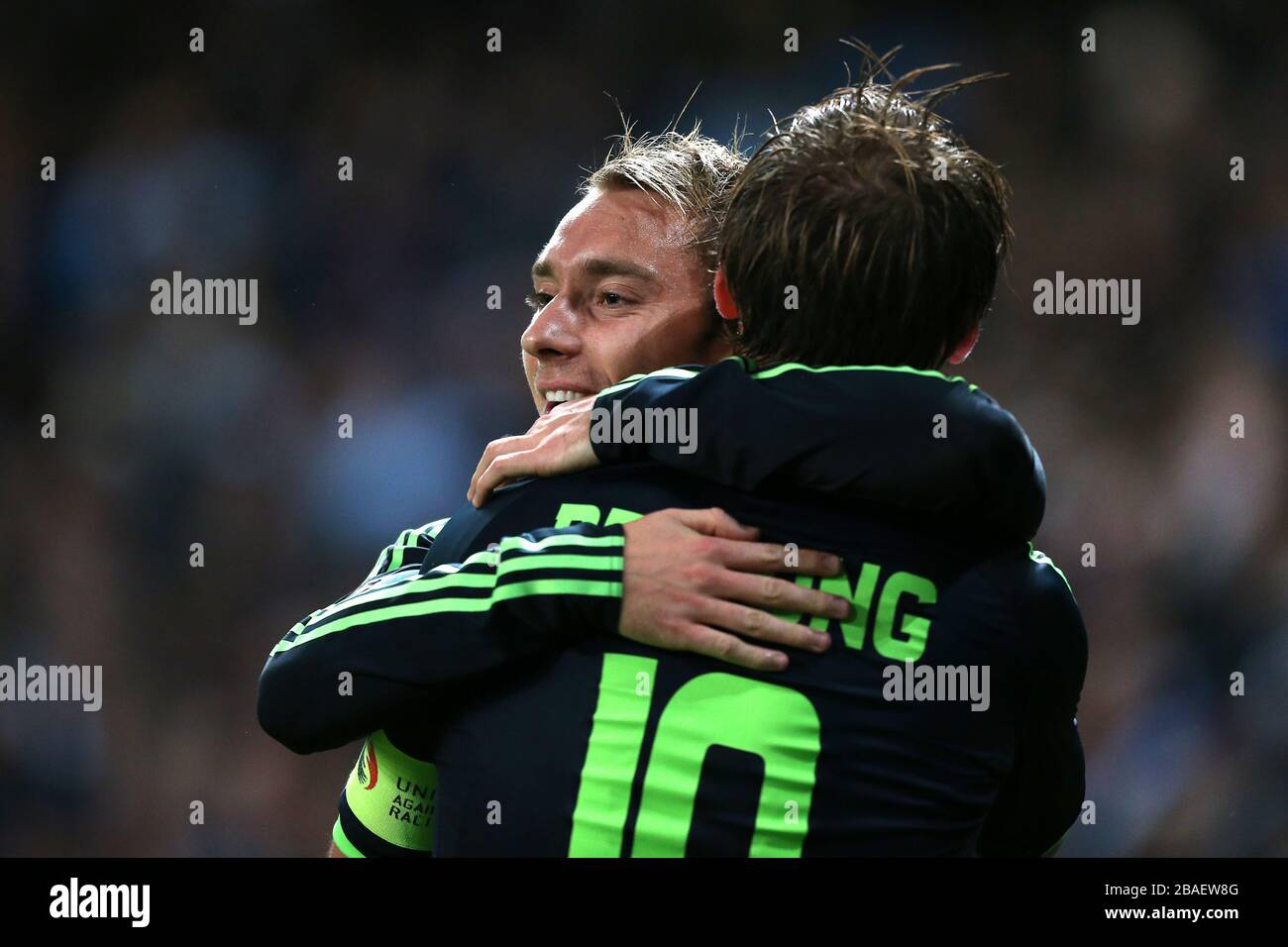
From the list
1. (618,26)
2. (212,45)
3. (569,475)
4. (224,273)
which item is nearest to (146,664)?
(224,273)

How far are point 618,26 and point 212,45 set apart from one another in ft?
5.47

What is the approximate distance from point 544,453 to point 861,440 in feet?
1.31

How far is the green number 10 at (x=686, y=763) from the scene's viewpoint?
1.34 meters

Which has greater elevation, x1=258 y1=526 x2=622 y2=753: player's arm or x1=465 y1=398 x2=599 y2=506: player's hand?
x1=465 y1=398 x2=599 y2=506: player's hand

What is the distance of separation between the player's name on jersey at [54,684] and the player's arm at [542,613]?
3.85m

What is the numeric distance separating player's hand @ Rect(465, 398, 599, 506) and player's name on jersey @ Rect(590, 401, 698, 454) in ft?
0.08

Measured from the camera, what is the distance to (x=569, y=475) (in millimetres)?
1524

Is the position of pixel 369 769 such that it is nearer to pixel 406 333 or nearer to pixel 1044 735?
pixel 1044 735

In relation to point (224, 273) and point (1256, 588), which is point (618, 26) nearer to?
point (224, 273)

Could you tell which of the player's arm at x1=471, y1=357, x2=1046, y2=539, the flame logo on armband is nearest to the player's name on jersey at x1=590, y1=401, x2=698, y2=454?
the player's arm at x1=471, y1=357, x2=1046, y2=539

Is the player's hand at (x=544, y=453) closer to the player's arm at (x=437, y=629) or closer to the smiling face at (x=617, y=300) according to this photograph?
the player's arm at (x=437, y=629)

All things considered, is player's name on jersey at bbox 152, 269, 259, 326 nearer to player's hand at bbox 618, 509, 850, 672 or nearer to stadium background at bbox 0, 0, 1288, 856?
stadium background at bbox 0, 0, 1288, 856

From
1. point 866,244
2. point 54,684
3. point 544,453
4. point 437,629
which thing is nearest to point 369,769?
point 437,629

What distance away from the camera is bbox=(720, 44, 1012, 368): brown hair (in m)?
1.45
